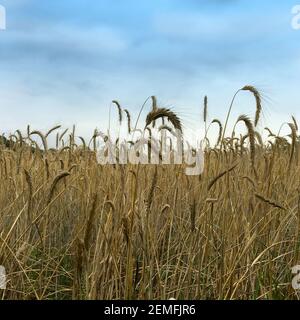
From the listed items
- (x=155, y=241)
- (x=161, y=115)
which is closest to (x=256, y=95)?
(x=161, y=115)

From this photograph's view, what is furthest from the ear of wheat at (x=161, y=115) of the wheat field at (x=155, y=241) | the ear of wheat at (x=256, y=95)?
the ear of wheat at (x=256, y=95)

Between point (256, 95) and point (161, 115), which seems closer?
point (161, 115)

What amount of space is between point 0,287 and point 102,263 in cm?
52

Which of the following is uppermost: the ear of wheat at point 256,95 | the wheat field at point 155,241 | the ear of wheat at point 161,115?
the ear of wheat at point 256,95

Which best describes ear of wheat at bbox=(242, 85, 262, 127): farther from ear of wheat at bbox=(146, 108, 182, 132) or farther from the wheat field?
ear of wheat at bbox=(146, 108, 182, 132)

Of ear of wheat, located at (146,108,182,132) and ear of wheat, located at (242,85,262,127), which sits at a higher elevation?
ear of wheat, located at (242,85,262,127)

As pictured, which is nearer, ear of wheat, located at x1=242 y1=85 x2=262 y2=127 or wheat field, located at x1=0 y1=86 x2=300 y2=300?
wheat field, located at x1=0 y1=86 x2=300 y2=300

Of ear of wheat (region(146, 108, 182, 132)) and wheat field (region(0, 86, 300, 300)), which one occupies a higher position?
ear of wheat (region(146, 108, 182, 132))

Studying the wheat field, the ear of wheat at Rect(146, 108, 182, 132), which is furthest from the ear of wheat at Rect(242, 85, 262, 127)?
the ear of wheat at Rect(146, 108, 182, 132)

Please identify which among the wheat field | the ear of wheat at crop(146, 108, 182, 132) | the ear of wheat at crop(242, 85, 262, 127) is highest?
the ear of wheat at crop(242, 85, 262, 127)

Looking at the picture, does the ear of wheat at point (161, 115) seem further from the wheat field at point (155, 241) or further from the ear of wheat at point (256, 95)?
the ear of wheat at point (256, 95)

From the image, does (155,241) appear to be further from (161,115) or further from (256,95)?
(256,95)

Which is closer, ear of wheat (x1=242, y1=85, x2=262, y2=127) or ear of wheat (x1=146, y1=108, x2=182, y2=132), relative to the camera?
ear of wheat (x1=146, y1=108, x2=182, y2=132)
